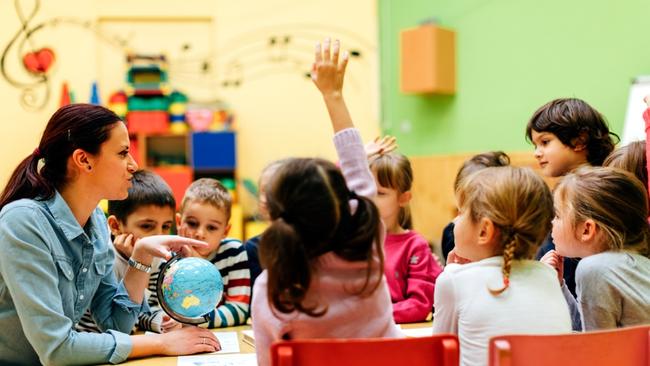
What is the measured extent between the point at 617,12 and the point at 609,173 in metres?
3.31

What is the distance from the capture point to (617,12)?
4.82m

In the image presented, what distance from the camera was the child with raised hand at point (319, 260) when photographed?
1.54 meters

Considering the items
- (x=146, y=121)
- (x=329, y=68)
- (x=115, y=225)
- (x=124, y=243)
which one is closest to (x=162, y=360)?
(x=124, y=243)

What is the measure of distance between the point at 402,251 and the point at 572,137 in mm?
835

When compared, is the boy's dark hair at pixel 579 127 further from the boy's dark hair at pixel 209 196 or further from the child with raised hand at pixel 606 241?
the boy's dark hair at pixel 209 196

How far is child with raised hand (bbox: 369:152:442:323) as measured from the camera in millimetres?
2561

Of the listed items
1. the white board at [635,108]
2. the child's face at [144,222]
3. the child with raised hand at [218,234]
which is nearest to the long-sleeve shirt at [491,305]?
the child with raised hand at [218,234]

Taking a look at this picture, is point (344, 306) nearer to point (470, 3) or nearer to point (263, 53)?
point (470, 3)

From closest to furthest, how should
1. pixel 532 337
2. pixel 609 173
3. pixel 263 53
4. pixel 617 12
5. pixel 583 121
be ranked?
pixel 532 337, pixel 609 173, pixel 583 121, pixel 617 12, pixel 263 53

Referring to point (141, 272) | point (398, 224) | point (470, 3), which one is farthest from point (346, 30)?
point (141, 272)

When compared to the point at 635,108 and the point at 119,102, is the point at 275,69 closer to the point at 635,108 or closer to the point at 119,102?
the point at 119,102

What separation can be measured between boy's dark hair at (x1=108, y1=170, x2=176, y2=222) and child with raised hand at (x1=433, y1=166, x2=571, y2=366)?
1332mm

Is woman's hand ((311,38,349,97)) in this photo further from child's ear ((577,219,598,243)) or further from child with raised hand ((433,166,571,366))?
child's ear ((577,219,598,243))

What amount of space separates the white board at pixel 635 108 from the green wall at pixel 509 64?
193 mm
